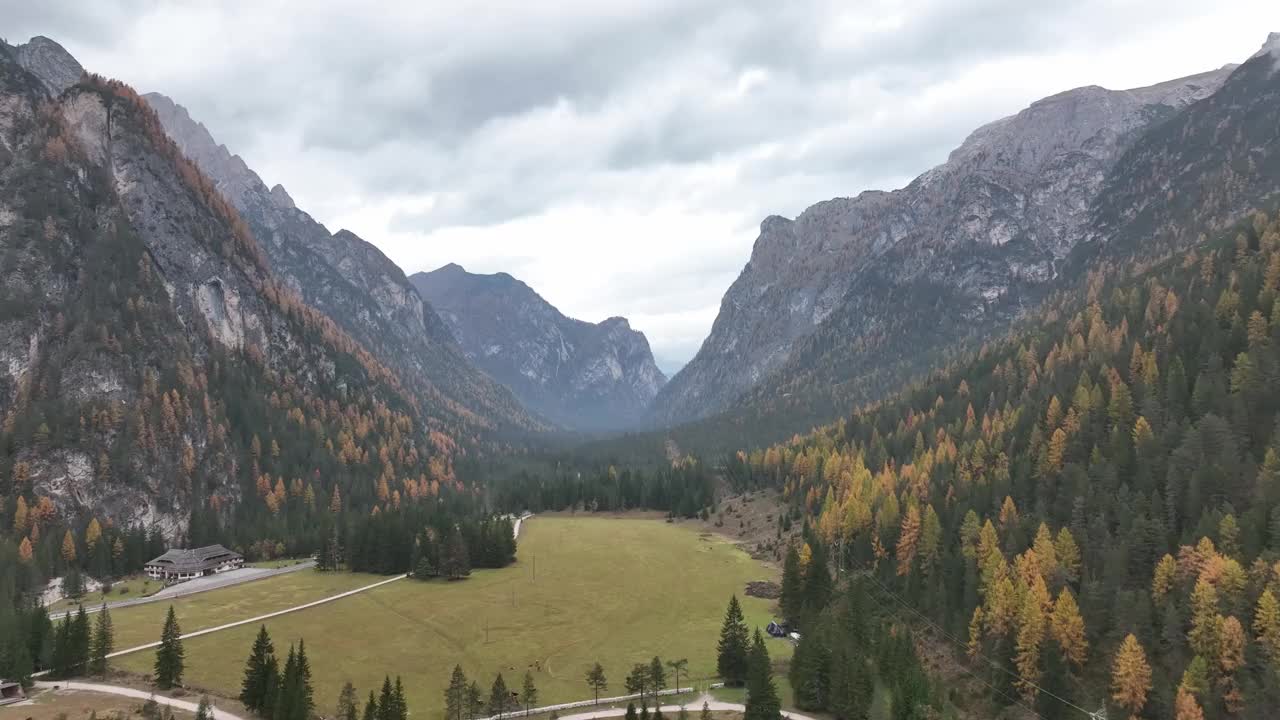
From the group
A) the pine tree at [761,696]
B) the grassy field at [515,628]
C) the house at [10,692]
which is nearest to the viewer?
the pine tree at [761,696]

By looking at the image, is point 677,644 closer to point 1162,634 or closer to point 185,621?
point 1162,634

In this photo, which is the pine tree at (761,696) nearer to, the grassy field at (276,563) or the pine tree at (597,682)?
the pine tree at (597,682)

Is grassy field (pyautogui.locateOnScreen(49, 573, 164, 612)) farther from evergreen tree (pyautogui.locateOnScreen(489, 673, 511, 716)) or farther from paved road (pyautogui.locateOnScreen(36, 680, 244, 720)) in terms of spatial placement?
evergreen tree (pyautogui.locateOnScreen(489, 673, 511, 716))

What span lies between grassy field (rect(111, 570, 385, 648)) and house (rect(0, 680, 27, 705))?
19.0 metres

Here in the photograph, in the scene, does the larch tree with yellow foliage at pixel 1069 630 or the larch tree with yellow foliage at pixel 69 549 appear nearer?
the larch tree with yellow foliage at pixel 1069 630

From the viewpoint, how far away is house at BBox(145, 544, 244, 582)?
164 m

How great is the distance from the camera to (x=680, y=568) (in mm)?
167750

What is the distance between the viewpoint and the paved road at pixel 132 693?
87.0 metres

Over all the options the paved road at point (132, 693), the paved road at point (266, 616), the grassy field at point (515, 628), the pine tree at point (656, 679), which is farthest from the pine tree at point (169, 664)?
the pine tree at point (656, 679)

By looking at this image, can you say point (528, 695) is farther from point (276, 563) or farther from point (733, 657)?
point (276, 563)

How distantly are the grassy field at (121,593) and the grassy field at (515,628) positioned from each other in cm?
2014

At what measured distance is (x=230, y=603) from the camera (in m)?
138

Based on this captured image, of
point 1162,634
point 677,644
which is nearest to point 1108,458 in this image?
point 1162,634

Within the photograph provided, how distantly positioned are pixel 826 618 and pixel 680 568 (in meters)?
57.1
